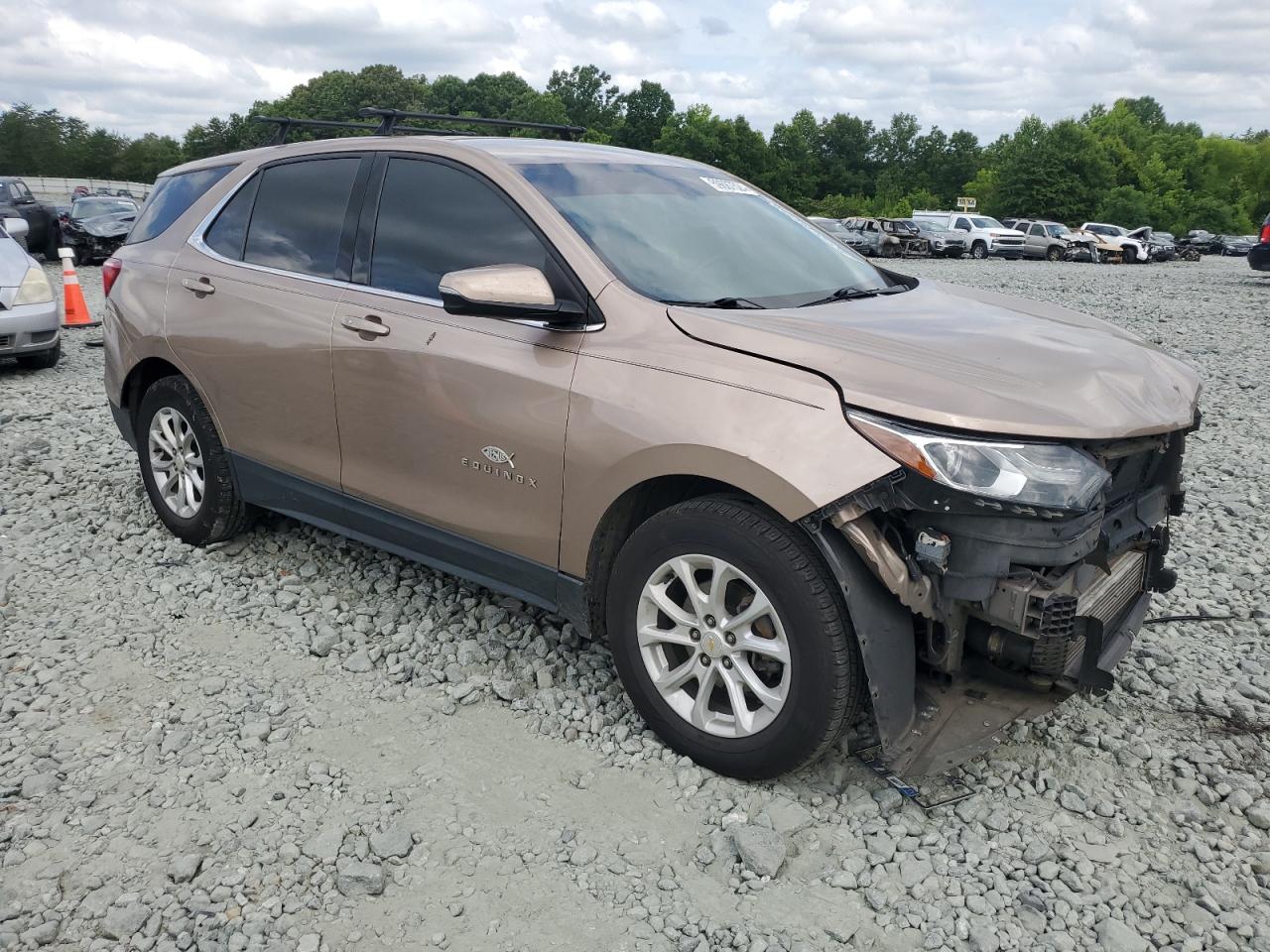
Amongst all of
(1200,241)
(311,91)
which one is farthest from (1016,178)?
(311,91)

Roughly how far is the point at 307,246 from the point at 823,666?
2.70 metres

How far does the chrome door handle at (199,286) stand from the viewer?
442 cm

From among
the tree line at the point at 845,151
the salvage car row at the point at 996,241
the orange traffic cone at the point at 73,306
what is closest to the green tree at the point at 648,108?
the tree line at the point at 845,151

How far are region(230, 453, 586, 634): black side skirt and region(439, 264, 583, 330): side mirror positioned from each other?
83cm

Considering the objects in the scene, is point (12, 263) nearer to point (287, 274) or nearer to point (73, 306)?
point (73, 306)

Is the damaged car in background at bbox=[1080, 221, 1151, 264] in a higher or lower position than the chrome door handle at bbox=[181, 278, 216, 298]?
lower

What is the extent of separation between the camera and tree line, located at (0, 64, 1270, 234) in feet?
207

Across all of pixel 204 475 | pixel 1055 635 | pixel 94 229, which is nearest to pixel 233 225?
pixel 204 475

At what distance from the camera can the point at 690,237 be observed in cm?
359

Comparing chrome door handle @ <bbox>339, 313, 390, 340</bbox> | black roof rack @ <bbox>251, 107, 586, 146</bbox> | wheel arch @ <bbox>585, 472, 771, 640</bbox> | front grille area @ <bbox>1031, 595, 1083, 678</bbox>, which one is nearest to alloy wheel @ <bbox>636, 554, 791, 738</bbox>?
wheel arch @ <bbox>585, 472, 771, 640</bbox>

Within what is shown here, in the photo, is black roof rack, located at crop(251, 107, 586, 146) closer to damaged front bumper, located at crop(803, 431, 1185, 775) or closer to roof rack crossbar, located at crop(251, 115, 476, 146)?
roof rack crossbar, located at crop(251, 115, 476, 146)

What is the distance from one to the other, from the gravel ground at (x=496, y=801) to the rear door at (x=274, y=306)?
0.73 meters

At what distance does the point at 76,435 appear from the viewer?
Result: 273 inches

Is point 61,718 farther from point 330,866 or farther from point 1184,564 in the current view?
point 1184,564
